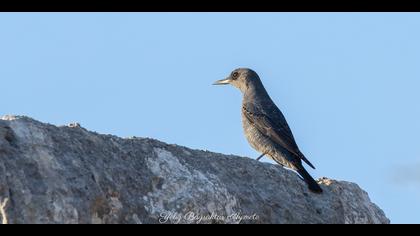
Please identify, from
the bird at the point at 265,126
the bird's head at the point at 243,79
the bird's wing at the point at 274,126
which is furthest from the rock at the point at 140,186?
the bird's head at the point at 243,79

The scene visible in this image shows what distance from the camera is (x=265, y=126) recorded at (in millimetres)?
16219

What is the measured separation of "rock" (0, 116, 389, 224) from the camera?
932 centimetres

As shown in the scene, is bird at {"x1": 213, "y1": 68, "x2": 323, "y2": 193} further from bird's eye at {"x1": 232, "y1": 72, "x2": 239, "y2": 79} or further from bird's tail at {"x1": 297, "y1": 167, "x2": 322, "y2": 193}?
bird's tail at {"x1": 297, "y1": 167, "x2": 322, "y2": 193}

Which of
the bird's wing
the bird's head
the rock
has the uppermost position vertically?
the bird's head

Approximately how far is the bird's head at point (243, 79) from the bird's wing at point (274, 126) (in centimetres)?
94

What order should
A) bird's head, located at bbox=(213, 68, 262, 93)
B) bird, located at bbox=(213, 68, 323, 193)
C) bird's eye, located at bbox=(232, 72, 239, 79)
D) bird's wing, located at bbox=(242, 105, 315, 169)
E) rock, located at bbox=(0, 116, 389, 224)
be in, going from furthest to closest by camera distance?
bird's eye, located at bbox=(232, 72, 239, 79) < bird's head, located at bbox=(213, 68, 262, 93) < bird's wing, located at bbox=(242, 105, 315, 169) < bird, located at bbox=(213, 68, 323, 193) < rock, located at bbox=(0, 116, 389, 224)

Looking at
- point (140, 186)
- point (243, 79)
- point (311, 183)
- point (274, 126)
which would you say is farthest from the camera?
point (243, 79)

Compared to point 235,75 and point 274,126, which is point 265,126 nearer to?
point 274,126

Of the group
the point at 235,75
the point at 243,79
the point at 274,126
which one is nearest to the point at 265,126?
the point at 274,126

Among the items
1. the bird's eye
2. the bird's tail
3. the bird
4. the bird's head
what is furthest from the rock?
the bird's eye

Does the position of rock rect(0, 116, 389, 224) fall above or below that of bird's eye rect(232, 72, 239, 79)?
below

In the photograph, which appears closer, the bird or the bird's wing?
the bird

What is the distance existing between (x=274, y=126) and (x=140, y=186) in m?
6.20
